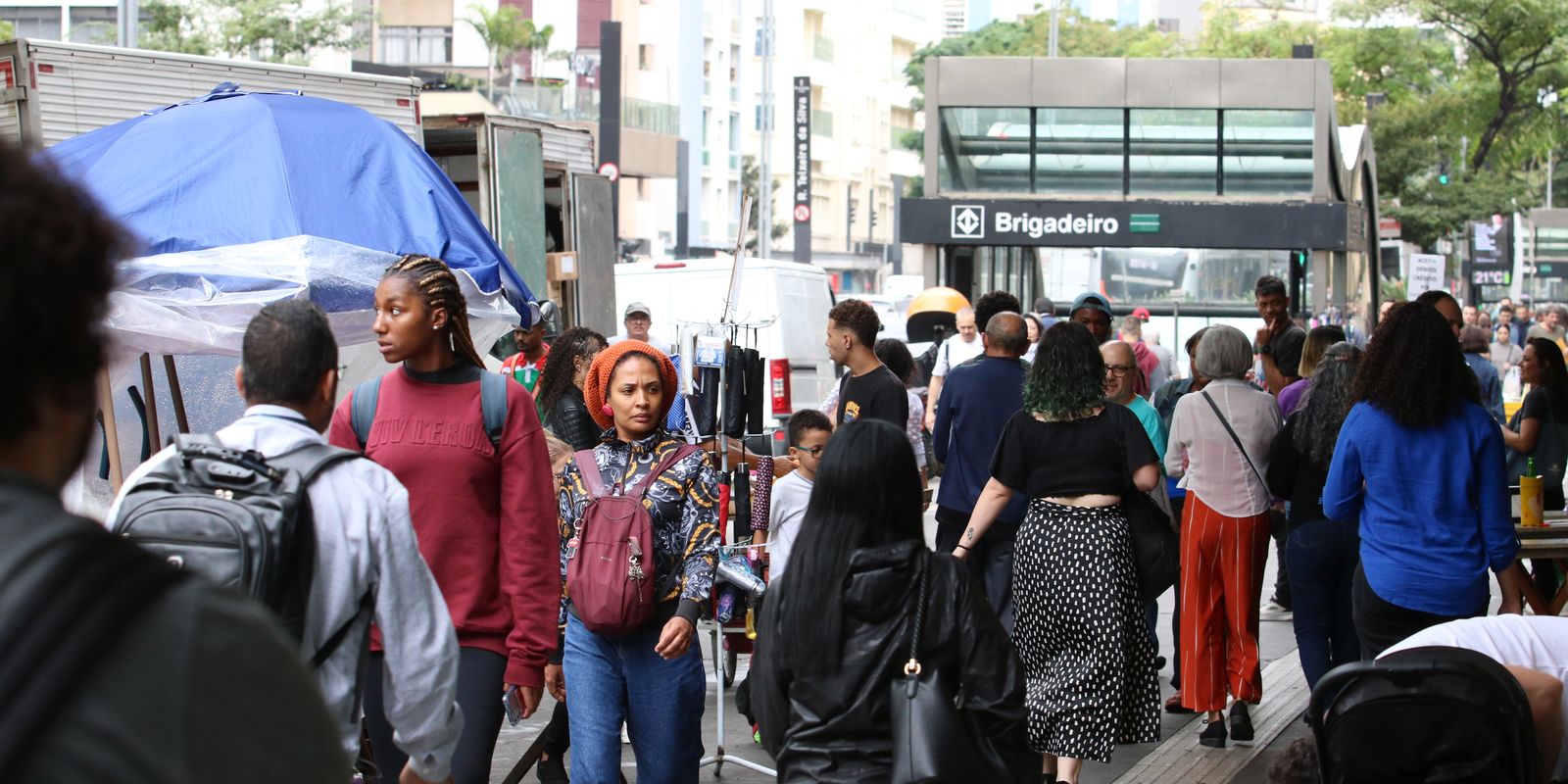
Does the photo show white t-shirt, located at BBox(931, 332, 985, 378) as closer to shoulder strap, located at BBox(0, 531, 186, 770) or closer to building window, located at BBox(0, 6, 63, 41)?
shoulder strap, located at BBox(0, 531, 186, 770)

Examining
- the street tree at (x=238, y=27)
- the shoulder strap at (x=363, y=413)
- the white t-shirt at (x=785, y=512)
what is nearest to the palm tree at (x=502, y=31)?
the street tree at (x=238, y=27)

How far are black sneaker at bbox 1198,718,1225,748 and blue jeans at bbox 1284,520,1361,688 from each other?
47 cm

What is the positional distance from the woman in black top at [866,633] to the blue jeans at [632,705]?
41.6 inches

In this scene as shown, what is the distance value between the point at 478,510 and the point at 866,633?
1.12 metres

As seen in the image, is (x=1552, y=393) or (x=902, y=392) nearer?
(x=902, y=392)

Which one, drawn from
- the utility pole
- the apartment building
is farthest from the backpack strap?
the apartment building

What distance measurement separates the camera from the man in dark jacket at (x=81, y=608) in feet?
4.27

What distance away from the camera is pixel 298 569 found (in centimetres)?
314

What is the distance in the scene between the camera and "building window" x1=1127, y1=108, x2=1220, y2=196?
2455 centimetres

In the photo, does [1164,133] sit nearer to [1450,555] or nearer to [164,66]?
[164,66]

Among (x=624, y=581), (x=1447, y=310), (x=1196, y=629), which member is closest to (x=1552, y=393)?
(x=1447, y=310)

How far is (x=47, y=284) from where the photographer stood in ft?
4.46

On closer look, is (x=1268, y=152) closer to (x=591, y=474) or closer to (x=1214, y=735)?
(x=1214, y=735)

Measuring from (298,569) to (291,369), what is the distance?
46 centimetres
